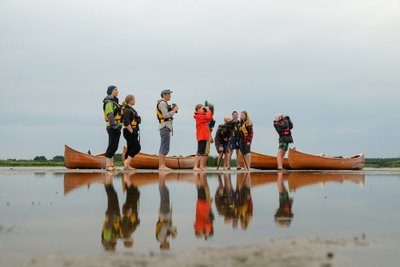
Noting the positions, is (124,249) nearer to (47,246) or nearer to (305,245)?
(47,246)

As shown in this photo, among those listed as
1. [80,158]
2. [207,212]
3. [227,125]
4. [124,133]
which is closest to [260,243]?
[207,212]

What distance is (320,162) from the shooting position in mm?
20938

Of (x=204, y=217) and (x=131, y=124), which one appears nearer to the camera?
(x=204, y=217)

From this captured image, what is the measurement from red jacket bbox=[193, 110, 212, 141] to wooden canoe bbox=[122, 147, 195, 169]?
237 inches

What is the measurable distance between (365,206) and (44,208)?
3.78 m

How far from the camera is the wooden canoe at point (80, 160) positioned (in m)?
20.1

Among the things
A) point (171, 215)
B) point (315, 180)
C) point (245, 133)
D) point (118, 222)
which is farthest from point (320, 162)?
point (118, 222)

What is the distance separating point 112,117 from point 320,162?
32.4ft

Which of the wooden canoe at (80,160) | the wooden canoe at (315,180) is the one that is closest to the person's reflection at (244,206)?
the wooden canoe at (315,180)

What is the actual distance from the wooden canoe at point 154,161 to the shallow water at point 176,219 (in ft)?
43.2

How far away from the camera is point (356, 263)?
3234 mm

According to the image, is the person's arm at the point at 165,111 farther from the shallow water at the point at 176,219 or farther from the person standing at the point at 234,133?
the shallow water at the point at 176,219

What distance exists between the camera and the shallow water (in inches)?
153

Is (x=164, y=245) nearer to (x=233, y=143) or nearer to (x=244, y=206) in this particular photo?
(x=244, y=206)
